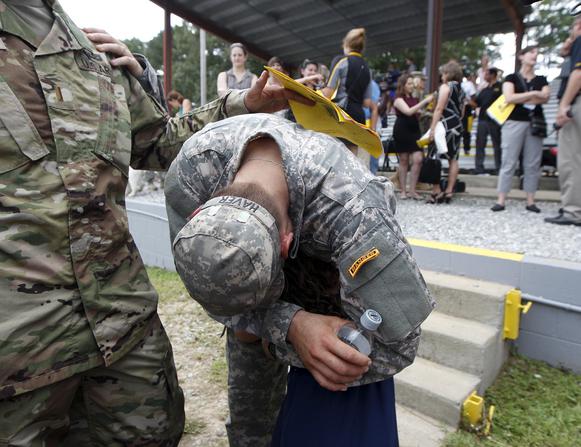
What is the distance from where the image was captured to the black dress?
5.21 m

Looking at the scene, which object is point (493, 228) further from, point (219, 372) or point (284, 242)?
point (284, 242)

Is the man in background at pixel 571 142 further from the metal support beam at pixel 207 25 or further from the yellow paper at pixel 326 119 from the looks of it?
the metal support beam at pixel 207 25

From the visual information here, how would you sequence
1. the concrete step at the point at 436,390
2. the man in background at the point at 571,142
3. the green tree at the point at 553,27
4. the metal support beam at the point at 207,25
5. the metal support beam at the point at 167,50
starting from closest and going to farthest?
the concrete step at the point at 436,390, the man in background at the point at 571,142, the metal support beam at the point at 207,25, the metal support beam at the point at 167,50, the green tree at the point at 553,27

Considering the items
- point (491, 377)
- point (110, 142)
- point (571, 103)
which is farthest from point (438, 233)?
point (110, 142)

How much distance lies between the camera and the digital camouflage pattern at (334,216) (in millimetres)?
1137

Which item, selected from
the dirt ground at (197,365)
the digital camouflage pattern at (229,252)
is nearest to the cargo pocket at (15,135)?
the digital camouflage pattern at (229,252)

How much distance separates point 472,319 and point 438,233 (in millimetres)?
1040

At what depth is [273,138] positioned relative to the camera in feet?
4.01

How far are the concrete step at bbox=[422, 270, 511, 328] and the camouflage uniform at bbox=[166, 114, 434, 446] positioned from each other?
1489 millimetres

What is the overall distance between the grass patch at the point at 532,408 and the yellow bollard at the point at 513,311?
0.24 m

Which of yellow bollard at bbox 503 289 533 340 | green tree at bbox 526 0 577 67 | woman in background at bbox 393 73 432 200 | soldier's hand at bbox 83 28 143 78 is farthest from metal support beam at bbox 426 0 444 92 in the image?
green tree at bbox 526 0 577 67

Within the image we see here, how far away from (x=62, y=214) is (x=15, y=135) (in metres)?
0.23

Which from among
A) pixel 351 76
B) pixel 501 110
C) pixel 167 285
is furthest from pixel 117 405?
pixel 501 110

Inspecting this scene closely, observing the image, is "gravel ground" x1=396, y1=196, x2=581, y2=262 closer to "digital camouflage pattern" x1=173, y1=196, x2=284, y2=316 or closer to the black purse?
the black purse
